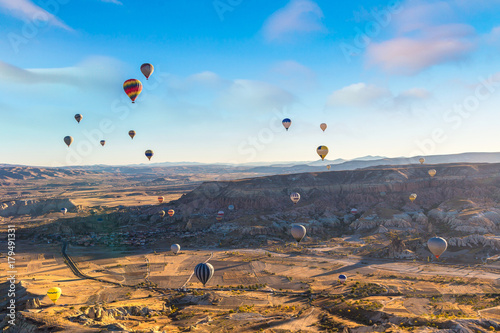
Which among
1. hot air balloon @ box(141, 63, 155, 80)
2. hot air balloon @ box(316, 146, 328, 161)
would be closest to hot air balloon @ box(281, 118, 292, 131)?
hot air balloon @ box(316, 146, 328, 161)

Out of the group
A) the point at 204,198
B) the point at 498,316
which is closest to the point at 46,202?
the point at 204,198

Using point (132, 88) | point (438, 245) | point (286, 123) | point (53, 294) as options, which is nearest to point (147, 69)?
point (132, 88)

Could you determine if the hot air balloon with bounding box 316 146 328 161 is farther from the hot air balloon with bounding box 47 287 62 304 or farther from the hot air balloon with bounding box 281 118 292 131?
the hot air balloon with bounding box 47 287 62 304

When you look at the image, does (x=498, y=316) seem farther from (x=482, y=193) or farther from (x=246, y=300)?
(x=482, y=193)

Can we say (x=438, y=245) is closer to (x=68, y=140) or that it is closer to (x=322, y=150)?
(x=322, y=150)

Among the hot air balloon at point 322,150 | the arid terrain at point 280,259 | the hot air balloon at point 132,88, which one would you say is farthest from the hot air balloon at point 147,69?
the hot air balloon at point 322,150

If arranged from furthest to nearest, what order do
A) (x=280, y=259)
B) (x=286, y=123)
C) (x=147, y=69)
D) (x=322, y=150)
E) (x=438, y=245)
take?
(x=322, y=150), (x=286, y=123), (x=280, y=259), (x=147, y=69), (x=438, y=245)
